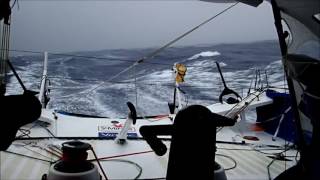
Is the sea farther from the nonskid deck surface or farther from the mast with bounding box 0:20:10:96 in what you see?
the mast with bounding box 0:20:10:96

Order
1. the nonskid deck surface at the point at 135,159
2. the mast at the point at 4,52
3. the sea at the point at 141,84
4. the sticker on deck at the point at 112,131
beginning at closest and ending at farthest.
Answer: the mast at the point at 4,52 → the nonskid deck surface at the point at 135,159 → the sticker on deck at the point at 112,131 → the sea at the point at 141,84

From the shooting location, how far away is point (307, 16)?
2094 millimetres

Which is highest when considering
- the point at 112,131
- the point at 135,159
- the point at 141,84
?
the point at 141,84

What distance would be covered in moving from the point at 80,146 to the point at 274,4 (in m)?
1.44

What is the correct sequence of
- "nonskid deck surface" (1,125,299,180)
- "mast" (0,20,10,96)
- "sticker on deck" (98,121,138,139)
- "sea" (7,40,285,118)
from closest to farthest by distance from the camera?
1. "mast" (0,20,10,96)
2. "nonskid deck surface" (1,125,299,180)
3. "sticker on deck" (98,121,138,139)
4. "sea" (7,40,285,118)

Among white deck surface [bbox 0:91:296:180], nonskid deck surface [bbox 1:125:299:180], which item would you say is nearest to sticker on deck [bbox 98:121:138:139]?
white deck surface [bbox 0:91:296:180]

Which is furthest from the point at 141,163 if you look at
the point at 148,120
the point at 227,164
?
the point at 148,120

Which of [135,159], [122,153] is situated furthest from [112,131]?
[135,159]

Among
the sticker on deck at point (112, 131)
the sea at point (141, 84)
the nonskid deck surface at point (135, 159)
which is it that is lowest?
the nonskid deck surface at point (135, 159)

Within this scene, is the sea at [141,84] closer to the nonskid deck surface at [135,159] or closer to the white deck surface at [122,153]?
the white deck surface at [122,153]

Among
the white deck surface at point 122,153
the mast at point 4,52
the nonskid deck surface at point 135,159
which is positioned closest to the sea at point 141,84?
the white deck surface at point 122,153

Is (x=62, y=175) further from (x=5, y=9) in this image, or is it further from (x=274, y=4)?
(x=274, y=4)

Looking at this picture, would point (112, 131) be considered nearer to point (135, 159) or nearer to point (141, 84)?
point (135, 159)

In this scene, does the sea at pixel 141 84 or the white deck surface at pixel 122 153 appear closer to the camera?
the white deck surface at pixel 122 153
